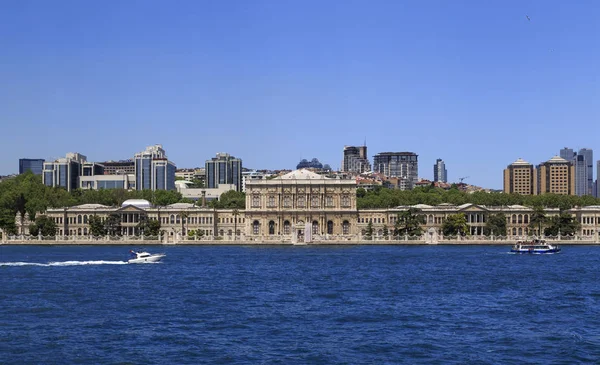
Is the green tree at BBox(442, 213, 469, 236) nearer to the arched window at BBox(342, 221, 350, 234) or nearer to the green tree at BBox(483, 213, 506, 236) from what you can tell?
the green tree at BBox(483, 213, 506, 236)

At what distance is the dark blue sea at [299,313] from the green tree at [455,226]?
45.7 meters

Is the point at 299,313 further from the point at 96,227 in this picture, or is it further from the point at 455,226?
the point at 96,227

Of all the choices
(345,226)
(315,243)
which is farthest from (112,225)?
(345,226)

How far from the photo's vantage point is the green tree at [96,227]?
122 metres

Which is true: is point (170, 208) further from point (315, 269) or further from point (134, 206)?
point (315, 269)

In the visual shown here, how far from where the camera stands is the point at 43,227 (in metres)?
123

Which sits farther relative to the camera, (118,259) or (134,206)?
(134,206)

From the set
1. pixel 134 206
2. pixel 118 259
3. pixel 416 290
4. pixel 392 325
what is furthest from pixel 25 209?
pixel 392 325

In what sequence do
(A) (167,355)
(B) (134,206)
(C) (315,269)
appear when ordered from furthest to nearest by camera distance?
1. (B) (134,206)
2. (C) (315,269)
3. (A) (167,355)

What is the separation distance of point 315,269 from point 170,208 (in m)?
67.0

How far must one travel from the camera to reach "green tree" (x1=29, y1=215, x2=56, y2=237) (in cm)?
12250

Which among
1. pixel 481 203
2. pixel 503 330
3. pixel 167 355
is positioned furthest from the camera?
pixel 481 203

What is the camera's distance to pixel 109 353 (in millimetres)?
34344

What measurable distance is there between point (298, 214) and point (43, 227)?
99.9 ft
